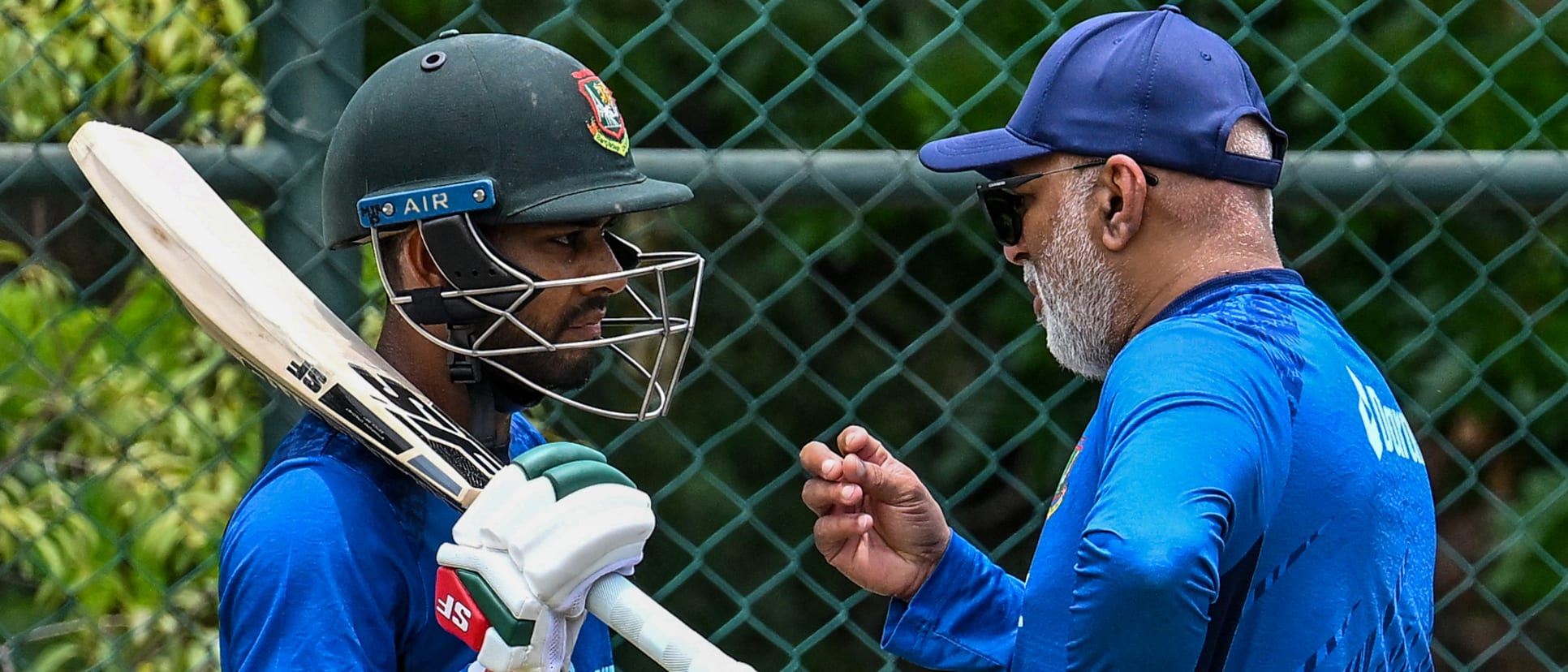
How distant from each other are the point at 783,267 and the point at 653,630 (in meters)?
1.92

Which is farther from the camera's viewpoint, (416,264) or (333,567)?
(416,264)

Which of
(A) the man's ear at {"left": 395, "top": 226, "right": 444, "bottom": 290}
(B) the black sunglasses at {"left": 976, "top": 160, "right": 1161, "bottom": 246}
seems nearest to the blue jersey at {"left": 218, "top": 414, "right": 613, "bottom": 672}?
(A) the man's ear at {"left": 395, "top": 226, "right": 444, "bottom": 290}

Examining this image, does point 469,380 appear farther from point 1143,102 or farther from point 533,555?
point 1143,102

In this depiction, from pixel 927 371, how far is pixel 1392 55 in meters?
1.21

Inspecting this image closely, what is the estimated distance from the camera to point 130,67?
326cm

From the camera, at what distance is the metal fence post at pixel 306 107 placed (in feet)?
9.16

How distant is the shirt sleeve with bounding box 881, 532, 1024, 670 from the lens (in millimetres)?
2594

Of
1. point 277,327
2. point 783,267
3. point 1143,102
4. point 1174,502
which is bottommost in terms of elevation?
point 783,267

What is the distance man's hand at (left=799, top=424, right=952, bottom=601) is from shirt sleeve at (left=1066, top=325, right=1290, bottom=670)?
0.63 m

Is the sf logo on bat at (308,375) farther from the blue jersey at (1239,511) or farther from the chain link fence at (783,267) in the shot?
the blue jersey at (1239,511)

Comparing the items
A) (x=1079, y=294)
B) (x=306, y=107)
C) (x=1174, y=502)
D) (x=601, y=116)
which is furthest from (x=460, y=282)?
(x=1174, y=502)

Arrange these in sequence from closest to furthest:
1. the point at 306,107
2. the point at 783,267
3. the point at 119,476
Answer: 1. the point at 306,107
2. the point at 119,476
3. the point at 783,267

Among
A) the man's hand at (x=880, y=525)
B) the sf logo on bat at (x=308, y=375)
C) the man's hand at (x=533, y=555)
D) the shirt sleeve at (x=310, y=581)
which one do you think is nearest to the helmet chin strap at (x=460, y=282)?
the sf logo on bat at (x=308, y=375)

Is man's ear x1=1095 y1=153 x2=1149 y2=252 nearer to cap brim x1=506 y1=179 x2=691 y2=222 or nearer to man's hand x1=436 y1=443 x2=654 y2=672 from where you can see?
cap brim x1=506 y1=179 x2=691 y2=222
